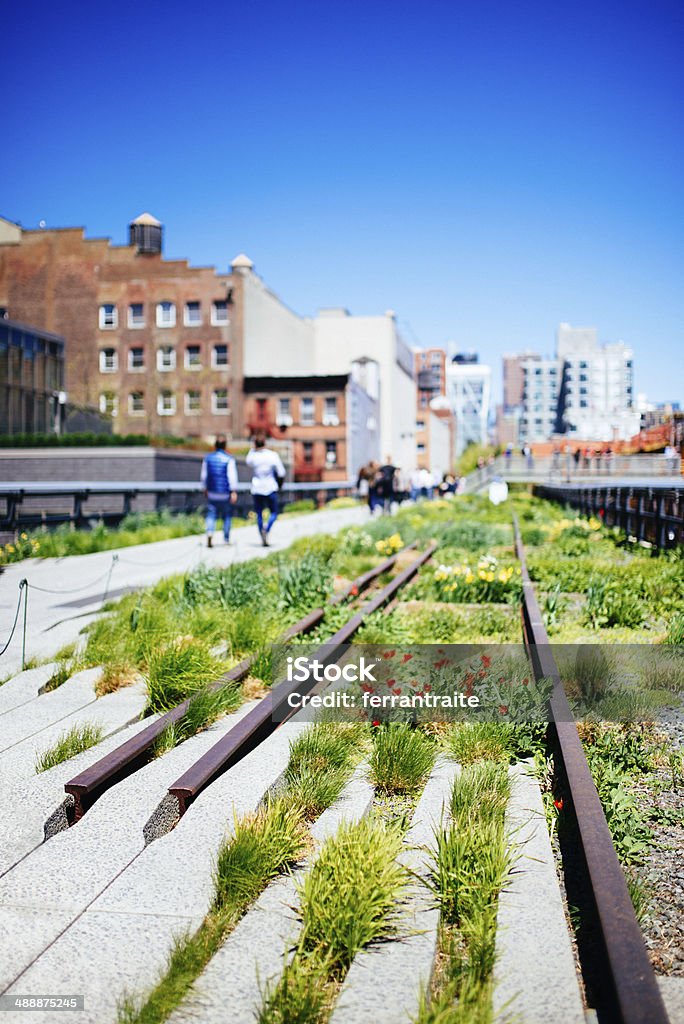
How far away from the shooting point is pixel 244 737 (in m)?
4.63

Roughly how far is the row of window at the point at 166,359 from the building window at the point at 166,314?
1744 mm

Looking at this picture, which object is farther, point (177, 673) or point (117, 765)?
point (177, 673)

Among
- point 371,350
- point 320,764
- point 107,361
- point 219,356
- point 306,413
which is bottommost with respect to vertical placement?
point 320,764

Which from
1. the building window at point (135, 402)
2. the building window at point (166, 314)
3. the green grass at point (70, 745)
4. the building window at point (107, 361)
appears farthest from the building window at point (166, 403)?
the green grass at point (70, 745)

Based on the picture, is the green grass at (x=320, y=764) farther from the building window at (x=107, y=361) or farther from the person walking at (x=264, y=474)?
the building window at (x=107, y=361)

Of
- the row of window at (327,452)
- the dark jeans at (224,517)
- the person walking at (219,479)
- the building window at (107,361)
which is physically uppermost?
the building window at (107,361)

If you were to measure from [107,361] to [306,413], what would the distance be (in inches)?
606

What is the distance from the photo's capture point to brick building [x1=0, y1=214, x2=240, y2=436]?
2704 inches

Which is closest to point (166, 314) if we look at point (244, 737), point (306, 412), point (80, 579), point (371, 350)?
point (306, 412)

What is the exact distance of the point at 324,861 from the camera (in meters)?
3.23

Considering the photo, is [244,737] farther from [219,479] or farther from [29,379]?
[29,379]

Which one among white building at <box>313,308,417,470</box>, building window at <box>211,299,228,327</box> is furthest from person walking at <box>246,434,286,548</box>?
white building at <box>313,308,417,470</box>

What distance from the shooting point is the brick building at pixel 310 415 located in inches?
2731

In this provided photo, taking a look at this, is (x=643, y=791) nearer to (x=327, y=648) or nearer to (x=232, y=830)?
(x=232, y=830)
